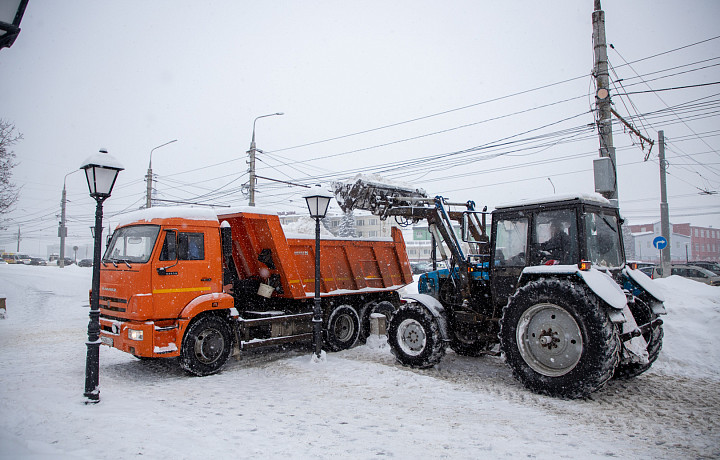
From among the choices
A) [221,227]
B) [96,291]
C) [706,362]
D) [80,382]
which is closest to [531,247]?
[706,362]

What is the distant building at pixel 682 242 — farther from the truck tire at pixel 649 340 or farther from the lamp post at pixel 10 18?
the lamp post at pixel 10 18

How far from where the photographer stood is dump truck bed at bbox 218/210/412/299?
862 cm

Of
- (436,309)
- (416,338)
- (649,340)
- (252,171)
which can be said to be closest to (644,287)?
(649,340)

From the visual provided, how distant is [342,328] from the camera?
32.3 feet

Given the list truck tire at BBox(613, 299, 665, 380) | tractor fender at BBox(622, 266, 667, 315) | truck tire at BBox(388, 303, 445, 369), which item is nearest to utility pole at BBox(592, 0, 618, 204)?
tractor fender at BBox(622, 266, 667, 315)

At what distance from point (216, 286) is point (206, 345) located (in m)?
1.00

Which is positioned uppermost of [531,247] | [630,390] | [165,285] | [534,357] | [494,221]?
[494,221]

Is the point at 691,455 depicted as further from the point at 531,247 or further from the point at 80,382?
the point at 80,382

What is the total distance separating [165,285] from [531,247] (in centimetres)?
575

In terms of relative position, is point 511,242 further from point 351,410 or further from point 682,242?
point 682,242

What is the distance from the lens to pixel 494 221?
23.4 ft

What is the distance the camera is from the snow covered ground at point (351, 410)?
13.7ft

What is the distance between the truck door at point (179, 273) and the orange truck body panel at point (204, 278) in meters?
0.02

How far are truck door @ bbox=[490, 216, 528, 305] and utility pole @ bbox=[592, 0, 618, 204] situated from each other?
3597 millimetres
